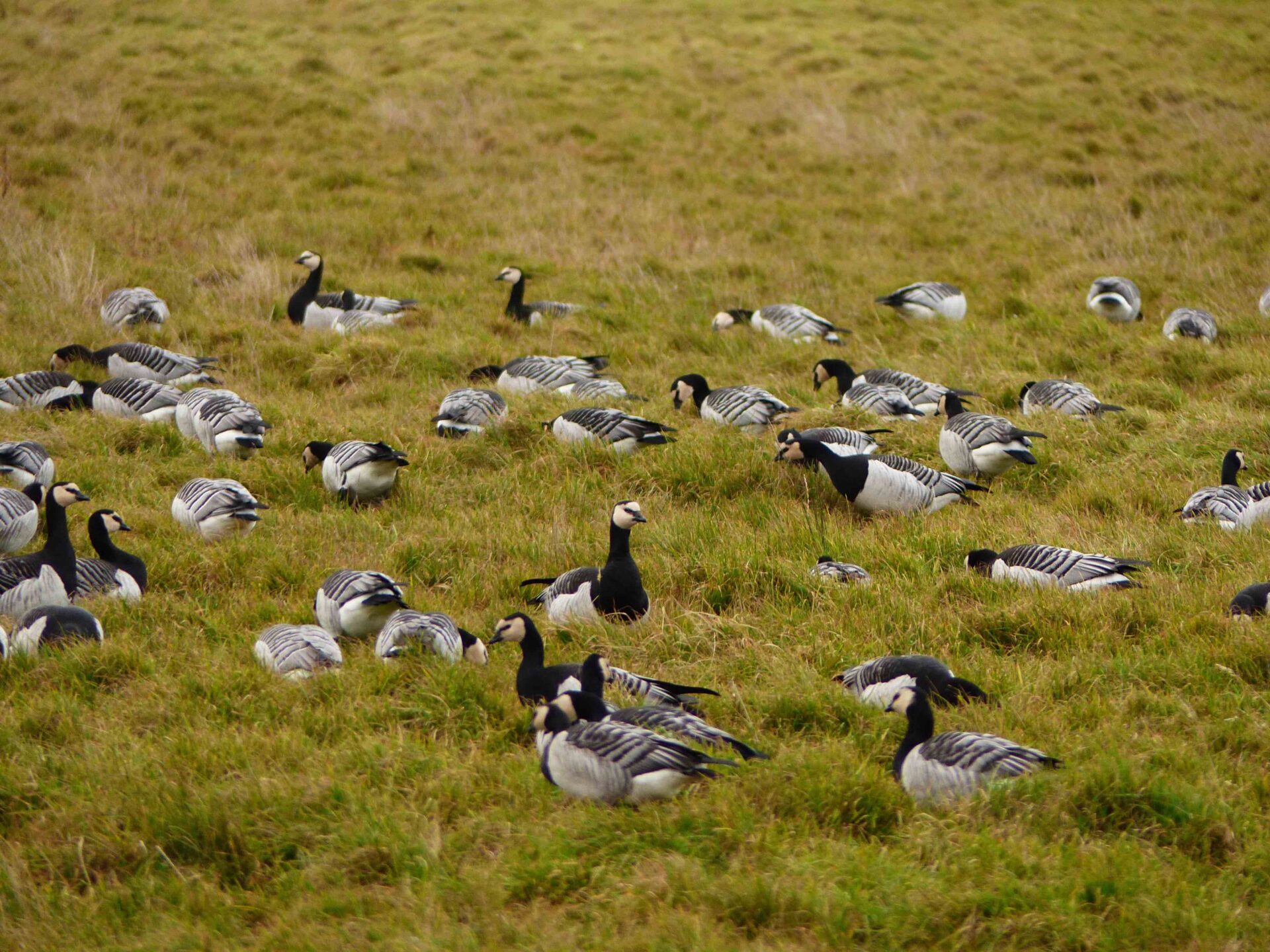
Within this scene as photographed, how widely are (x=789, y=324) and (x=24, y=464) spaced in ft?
27.4

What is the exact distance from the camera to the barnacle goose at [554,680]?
17.7 ft

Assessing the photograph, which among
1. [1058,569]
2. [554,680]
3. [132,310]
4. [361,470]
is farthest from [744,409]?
[132,310]

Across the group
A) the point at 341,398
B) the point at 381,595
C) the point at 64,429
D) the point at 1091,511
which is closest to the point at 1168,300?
the point at 1091,511

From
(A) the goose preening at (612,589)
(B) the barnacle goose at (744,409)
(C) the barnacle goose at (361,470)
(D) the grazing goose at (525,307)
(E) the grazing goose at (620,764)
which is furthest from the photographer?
(D) the grazing goose at (525,307)

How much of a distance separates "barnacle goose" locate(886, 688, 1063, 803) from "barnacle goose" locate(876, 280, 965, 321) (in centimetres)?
980

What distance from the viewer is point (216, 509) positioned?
7.79m

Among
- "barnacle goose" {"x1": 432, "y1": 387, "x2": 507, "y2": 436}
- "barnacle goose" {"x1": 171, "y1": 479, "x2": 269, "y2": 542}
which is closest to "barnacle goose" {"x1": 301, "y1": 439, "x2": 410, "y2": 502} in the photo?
"barnacle goose" {"x1": 171, "y1": 479, "x2": 269, "y2": 542}

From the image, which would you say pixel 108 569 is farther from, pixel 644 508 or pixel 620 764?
pixel 620 764

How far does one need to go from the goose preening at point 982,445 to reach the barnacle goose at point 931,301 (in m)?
4.93

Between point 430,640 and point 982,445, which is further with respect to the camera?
point 982,445

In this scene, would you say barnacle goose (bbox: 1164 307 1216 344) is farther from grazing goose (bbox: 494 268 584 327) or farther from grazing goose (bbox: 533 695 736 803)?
grazing goose (bbox: 533 695 736 803)

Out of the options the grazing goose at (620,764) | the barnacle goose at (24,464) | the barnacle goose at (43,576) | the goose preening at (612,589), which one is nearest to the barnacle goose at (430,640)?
the goose preening at (612,589)

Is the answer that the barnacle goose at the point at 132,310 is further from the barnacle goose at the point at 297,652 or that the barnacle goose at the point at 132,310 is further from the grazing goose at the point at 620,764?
the grazing goose at the point at 620,764

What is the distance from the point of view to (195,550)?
7.36 meters
